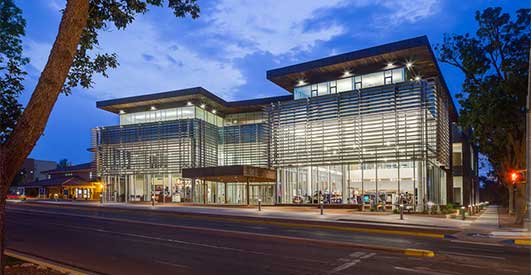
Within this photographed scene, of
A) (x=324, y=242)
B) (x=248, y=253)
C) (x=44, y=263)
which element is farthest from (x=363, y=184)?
(x=44, y=263)

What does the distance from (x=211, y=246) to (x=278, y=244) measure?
99.0 inches

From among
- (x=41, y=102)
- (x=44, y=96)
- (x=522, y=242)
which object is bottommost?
(x=522, y=242)

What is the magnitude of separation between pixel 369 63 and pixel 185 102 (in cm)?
2493

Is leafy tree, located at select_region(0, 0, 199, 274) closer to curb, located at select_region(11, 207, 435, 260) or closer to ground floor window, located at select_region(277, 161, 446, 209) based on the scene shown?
curb, located at select_region(11, 207, 435, 260)

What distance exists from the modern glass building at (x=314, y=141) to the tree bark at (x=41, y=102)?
32.7 m

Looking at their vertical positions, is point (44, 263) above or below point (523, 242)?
above

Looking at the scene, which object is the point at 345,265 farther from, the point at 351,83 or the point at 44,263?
the point at 351,83

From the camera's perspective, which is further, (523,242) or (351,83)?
(351,83)

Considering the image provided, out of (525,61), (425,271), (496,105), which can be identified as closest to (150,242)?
(425,271)

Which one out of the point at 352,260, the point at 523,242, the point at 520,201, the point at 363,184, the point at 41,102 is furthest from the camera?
the point at 363,184

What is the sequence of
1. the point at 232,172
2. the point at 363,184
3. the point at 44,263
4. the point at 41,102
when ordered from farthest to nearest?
the point at 232,172
the point at 363,184
the point at 44,263
the point at 41,102

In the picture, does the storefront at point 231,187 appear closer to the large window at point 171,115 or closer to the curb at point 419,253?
the large window at point 171,115

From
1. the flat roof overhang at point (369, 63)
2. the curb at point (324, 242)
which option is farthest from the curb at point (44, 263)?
the flat roof overhang at point (369, 63)

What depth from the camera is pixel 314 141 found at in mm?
41688
